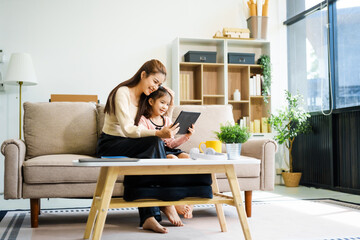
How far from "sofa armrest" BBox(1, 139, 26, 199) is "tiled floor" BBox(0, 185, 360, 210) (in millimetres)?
936

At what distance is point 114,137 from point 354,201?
90.7 inches

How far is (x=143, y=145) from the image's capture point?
237cm

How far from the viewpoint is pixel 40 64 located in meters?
4.73

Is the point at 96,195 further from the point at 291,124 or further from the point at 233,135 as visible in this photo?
the point at 291,124

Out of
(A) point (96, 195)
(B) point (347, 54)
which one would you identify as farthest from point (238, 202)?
(B) point (347, 54)

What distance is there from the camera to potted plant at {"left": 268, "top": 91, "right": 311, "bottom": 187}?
15.7 ft

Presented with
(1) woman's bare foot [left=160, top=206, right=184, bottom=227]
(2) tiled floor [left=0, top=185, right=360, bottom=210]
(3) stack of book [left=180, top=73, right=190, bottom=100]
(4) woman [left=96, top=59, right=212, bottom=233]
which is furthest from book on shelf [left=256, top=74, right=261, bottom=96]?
(1) woman's bare foot [left=160, top=206, right=184, bottom=227]

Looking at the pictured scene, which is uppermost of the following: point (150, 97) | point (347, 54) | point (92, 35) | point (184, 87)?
point (92, 35)

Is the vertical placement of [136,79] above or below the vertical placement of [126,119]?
above

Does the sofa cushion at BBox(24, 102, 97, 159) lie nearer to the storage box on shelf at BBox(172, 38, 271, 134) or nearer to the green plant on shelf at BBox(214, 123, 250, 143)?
the green plant on shelf at BBox(214, 123, 250, 143)

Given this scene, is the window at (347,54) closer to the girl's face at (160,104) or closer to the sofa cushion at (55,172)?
the girl's face at (160,104)

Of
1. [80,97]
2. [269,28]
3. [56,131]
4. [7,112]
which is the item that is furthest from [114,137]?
[269,28]

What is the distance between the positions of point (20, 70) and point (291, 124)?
3.13 metres

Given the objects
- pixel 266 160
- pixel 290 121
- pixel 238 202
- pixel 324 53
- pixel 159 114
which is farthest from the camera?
pixel 290 121
